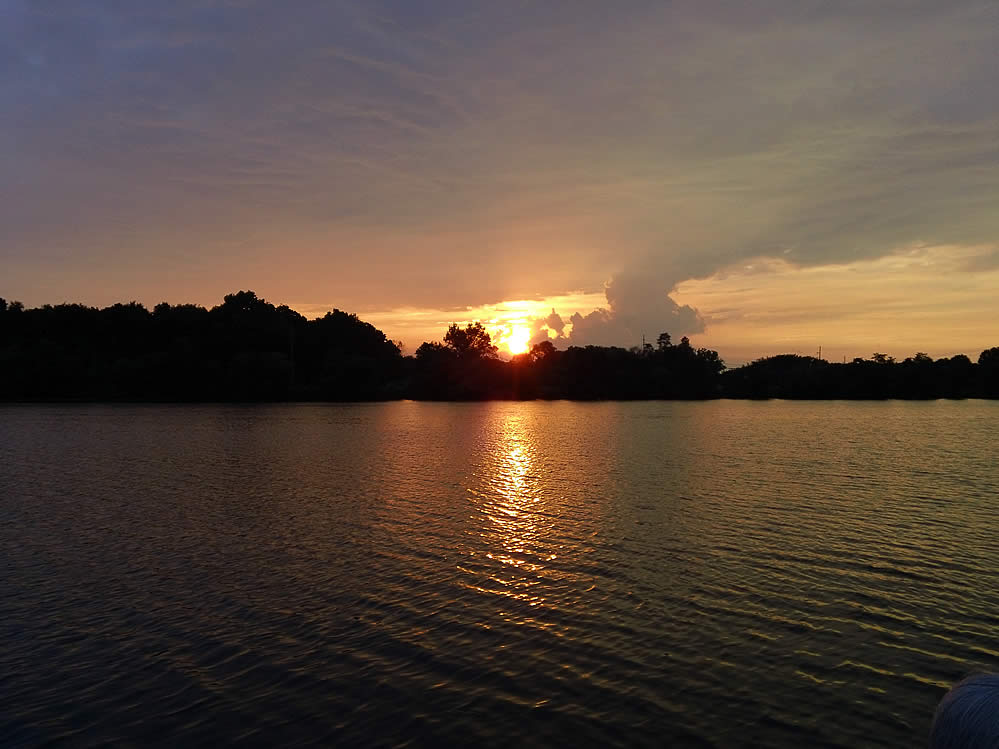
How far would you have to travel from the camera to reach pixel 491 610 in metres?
22.4

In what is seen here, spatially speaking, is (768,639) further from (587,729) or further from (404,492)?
(404,492)

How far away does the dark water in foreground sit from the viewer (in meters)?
15.0

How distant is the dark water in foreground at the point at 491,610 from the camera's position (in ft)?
49.3

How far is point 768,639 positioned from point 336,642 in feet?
43.6

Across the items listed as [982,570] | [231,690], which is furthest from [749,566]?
[231,690]

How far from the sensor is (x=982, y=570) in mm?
26047

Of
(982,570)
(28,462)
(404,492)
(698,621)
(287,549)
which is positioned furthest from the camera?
(28,462)

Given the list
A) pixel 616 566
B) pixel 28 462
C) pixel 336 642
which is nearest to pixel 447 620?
pixel 336 642

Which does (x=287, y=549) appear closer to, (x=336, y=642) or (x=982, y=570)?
(x=336, y=642)

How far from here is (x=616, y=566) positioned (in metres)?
27.5

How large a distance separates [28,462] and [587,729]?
66.4 metres

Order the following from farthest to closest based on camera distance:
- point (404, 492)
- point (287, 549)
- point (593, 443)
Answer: point (593, 443) → point (404, 492) → point (287, 549)

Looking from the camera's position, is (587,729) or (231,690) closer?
(587,729)

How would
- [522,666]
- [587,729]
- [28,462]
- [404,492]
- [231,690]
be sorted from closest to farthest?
1. [587,729]
2. [231,690]
3. [522,666]
4. [404,492]
5. [28,462]
